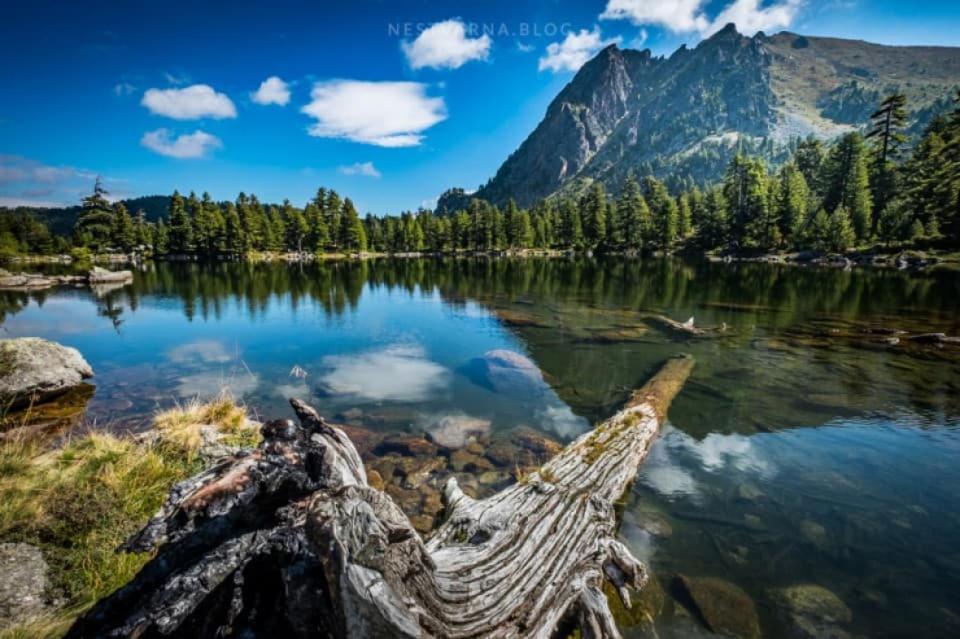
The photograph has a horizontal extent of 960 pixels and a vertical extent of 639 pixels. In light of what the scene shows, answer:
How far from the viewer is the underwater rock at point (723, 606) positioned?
5820 millimetres

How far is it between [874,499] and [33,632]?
13021 mm

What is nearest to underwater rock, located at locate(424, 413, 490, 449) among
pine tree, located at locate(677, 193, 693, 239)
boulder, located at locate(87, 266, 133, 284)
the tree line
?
boulder, located at locate(87, 266, 133, 284)

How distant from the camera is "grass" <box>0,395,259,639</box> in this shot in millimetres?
4730

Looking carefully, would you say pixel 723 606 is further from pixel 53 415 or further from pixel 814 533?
pixel 53 415

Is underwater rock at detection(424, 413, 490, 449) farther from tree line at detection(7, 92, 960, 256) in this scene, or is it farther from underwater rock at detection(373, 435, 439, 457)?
tree line at detection(7, 92, 960, 256)

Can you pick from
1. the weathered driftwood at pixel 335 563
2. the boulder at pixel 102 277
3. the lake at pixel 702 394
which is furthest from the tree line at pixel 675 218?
the weathered driftwood at pixel 335 563

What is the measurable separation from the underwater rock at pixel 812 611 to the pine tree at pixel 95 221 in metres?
133

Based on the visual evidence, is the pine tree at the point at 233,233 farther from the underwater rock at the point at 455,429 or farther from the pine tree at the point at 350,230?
the underwater rock at the point at 455,429

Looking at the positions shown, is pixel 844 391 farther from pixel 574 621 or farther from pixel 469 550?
pixel 469 550

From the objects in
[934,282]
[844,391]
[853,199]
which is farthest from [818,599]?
[853,199]

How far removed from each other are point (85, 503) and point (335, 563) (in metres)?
4.79

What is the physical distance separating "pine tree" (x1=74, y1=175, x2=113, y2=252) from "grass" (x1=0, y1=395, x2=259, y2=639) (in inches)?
4886

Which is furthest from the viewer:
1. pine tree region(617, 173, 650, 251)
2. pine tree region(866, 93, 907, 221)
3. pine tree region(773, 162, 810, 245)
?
pine tree region(617, 173, 650, 251)

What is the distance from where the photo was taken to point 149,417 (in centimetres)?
1296
